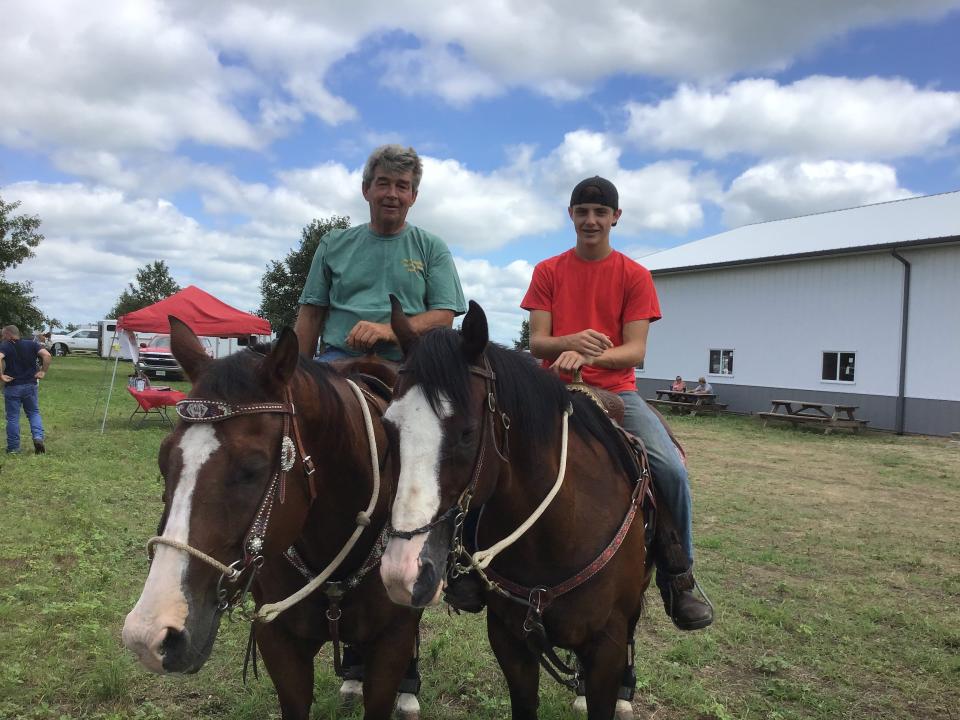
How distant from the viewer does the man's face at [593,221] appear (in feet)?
10.3

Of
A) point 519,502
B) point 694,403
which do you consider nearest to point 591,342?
point 519,502

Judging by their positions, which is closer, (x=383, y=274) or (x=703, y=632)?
(x=383, y=274)

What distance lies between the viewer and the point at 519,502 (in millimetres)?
2283

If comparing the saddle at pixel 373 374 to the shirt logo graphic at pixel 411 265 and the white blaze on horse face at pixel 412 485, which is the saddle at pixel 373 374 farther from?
the white blaze on horse face at pixel 412 485

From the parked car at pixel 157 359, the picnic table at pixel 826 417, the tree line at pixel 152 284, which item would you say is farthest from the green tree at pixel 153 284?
the picnic table at pixel 826 417

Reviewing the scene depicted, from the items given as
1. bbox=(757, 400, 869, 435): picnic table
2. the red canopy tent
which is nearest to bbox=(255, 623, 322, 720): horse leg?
the red canopy tent

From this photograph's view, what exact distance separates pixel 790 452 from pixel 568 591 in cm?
1307

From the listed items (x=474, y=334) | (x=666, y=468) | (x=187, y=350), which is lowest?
(x=666, y=468)

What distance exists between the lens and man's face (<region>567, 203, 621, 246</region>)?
10.3 ft

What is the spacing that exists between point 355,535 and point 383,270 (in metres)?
1.44

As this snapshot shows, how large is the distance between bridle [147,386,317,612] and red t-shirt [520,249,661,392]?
1705 millimetres

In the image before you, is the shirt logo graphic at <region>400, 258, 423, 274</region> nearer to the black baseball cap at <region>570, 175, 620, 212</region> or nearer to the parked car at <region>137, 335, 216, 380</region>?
the black baseball cap at <region>570, 175, 620, 212</region>

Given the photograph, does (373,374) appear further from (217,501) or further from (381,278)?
(217,501)

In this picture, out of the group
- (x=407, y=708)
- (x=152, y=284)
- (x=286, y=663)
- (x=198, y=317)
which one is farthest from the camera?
(x=152, y=284)
